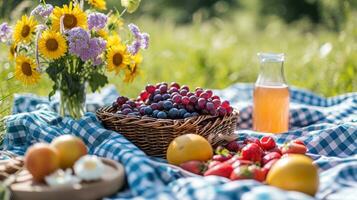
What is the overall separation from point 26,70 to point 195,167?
0.79m

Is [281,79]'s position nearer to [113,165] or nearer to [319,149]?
[319,149]

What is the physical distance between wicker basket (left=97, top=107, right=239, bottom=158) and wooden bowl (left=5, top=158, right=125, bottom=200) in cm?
37

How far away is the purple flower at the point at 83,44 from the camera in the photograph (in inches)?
88.8

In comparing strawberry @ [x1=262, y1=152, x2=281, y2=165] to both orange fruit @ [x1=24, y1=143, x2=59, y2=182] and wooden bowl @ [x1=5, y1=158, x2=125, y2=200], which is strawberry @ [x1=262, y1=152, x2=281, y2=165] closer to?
wooden bowl @ [x1=5, y1=158, x2=125, y2=200]

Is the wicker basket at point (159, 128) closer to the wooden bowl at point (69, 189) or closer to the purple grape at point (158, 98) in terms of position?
the purple grape at point (158, 98)

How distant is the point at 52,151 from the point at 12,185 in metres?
0.17

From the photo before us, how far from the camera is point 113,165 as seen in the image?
1.99 m

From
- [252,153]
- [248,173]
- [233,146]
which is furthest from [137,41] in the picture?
[248,173]

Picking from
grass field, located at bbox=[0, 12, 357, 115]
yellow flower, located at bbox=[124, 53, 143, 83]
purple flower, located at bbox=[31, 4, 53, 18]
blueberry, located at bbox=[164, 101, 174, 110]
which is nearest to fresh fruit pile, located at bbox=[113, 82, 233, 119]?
blueberry, located at bbox=[164, 101, 174, 110]

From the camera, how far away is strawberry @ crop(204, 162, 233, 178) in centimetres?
196

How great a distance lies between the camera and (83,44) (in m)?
2.26

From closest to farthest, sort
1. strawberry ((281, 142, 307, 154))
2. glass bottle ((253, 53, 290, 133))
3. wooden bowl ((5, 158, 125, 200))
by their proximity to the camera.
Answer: wooden bowl ((5, 158, 125, 200))
strawberry ((281, 142, 307, 154))
glass bottle ((253, 53, 290, 133))

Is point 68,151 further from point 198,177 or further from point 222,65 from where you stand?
point 222,65

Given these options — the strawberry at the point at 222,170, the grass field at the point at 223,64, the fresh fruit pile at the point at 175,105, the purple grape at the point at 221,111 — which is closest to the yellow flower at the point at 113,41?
the fresh fruit pile at the point at 175,105
